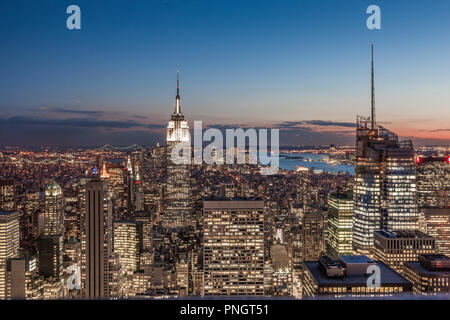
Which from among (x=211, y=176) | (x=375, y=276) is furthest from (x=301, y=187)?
(x=375, y=276)

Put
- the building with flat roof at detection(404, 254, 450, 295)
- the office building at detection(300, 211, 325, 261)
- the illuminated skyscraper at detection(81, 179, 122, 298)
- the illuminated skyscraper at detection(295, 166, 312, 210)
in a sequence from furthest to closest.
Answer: the office building at detection(300, 211, 325, 261) < the illuminated skyscraper at detection(295, 166, 312, 210) < the illuminated skyscraper at detection(81, 179, 122, 298) < the building with flat roof at detection(404, 254, 450, 295)

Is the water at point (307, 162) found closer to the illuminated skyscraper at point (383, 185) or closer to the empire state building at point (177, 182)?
the illuminated skyscraper at point (383, 185)

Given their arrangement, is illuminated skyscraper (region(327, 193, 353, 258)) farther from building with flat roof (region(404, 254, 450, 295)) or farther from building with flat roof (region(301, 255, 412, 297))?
building with flat roof (region(301, 255, 412, 297))

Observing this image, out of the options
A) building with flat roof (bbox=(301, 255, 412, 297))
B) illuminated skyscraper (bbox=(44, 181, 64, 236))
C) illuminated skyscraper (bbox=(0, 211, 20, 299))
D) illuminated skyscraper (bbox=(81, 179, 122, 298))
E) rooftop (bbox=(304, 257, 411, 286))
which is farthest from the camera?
illuminated skyscraper (bbox=(44, 181, 64, 236))

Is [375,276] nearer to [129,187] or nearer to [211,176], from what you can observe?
[211,176]

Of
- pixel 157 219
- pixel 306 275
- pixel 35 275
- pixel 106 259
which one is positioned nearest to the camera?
pixel 306 275

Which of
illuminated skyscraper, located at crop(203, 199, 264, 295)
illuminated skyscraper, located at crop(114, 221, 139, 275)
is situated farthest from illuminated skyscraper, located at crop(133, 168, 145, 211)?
illuminated skyscraper, located at crop(203, 199, 264, 295)
